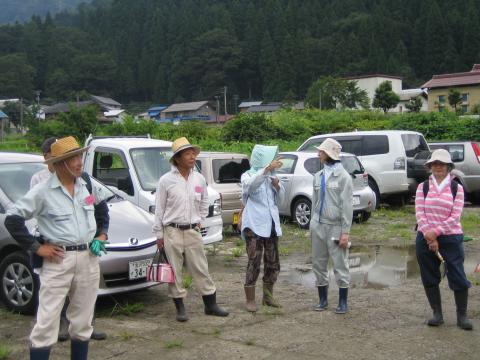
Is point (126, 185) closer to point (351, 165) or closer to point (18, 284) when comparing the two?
point (18, 284)

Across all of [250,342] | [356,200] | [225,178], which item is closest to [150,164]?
[225,178]

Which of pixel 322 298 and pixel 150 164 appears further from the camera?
pixel 150 164

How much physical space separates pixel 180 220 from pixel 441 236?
2483 millimetres

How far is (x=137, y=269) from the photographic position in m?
5.89

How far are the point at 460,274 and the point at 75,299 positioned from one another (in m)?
3.48

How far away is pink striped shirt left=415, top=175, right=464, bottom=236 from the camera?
5.29 metres

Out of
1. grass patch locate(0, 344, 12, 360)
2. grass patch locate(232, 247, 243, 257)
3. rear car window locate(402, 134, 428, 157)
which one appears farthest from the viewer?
rear car window locate(402, 134, 428, 157)

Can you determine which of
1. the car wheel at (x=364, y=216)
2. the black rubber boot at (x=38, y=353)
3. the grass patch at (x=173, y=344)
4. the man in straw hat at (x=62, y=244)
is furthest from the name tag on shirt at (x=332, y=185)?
the car wheel at (x=364, y=216)

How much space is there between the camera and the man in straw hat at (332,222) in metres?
5.86

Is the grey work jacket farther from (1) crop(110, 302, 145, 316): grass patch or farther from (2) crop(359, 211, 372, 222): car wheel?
(2) crop(359, 211, 372, 222): car wheel

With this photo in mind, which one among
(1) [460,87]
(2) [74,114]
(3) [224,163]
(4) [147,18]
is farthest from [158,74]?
(3) [224,163]

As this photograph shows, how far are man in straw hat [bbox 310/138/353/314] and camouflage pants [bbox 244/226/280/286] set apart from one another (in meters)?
0.43

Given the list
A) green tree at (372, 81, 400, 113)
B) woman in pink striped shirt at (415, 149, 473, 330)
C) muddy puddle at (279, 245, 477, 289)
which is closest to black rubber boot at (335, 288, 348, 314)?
woman in pink striped shirt at (415, 149, 473, 330)

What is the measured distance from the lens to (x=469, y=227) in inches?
445
